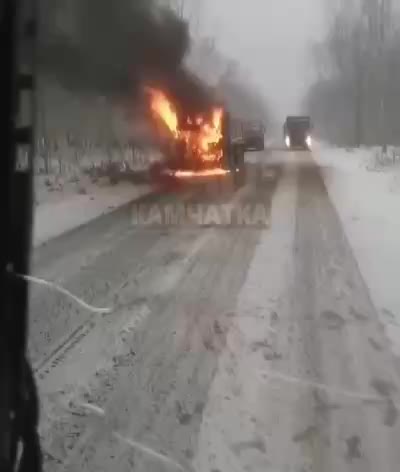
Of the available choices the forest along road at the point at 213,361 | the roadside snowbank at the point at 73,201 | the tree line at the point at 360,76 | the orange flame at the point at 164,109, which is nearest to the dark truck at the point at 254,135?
the tree line at the point at 360,76

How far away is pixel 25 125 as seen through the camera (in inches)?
84.0

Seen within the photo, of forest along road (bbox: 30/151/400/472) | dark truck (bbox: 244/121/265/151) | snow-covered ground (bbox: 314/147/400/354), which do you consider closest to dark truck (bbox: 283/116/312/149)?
snow-covered ground (bbox: 314/147/400/354)

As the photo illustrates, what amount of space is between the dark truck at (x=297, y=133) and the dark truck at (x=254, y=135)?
32.9 ft

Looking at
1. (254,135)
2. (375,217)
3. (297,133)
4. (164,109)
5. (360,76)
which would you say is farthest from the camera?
(297,133)

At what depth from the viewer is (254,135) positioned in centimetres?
2531

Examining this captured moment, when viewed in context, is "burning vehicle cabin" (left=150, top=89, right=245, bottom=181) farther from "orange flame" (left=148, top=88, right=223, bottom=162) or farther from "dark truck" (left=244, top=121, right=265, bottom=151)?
"dark truck" (left=244, top=121, right=265, bottom=151)

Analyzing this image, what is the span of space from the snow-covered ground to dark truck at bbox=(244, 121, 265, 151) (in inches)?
109

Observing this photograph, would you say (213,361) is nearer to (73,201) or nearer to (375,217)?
(375,217)

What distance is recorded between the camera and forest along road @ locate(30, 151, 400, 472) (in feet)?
11.3

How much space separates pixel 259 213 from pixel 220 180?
214 inches

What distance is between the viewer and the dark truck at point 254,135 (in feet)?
75.6

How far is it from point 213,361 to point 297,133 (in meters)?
34.1

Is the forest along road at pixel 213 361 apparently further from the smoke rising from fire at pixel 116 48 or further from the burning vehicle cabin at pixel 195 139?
the burning vehicle cabin at pixel 195 139

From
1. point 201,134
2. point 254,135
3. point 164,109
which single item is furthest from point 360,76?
point 164,109
